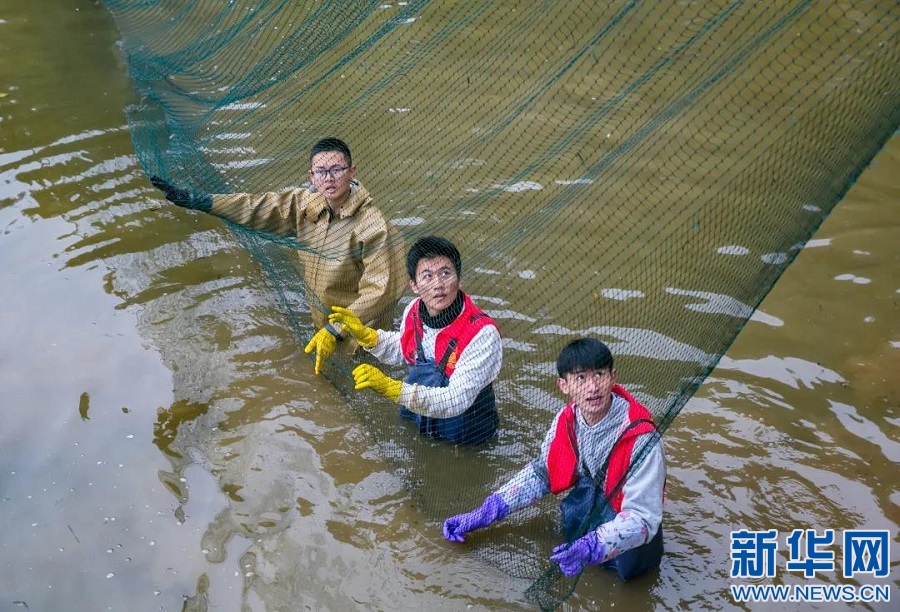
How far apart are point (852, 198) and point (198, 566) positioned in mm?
4519

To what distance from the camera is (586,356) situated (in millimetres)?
3434

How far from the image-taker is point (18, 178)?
6.42 m

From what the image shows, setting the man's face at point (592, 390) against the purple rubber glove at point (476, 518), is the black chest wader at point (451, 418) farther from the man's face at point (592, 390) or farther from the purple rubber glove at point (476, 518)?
the man's face at point (592, 390)

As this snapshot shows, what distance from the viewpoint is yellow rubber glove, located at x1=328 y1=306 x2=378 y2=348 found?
4191 mm

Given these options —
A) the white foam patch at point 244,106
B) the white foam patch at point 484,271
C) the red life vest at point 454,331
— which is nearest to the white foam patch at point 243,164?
the white foam patch at point 244,106

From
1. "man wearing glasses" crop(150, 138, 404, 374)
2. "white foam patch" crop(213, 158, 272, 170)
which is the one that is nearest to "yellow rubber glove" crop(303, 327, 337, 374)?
"man wearing glasses" crop(150, 138, 404, 374)

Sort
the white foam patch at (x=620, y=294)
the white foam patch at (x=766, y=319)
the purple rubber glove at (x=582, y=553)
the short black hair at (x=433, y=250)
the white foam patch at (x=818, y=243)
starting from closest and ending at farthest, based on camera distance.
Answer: the purple rubber glove at (x=582, y=553) < the short black hair at (x=433, y=250) < the white foam patch at (x=766, y=319) < the white foam patch at (x=620, y=294) < the white foam patch at (x=818, y=243)

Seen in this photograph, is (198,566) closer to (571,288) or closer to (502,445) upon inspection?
(502,445)

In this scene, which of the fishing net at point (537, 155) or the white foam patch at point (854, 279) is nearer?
the fishing net at point (537, 155)

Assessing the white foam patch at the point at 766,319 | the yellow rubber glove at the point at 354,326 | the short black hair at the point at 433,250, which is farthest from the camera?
the white foam patch at the point at 766,319

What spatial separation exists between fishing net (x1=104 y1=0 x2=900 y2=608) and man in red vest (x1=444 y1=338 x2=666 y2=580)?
13 cm

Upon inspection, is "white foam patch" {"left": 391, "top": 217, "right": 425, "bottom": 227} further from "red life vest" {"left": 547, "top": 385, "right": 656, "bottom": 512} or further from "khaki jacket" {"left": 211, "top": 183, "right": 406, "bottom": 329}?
"red life vest" {"left": 547, "top": 385, "right": 656, "bottom": 512}

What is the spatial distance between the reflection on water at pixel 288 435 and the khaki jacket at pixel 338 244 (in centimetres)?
44

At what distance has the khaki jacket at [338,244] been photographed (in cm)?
466
